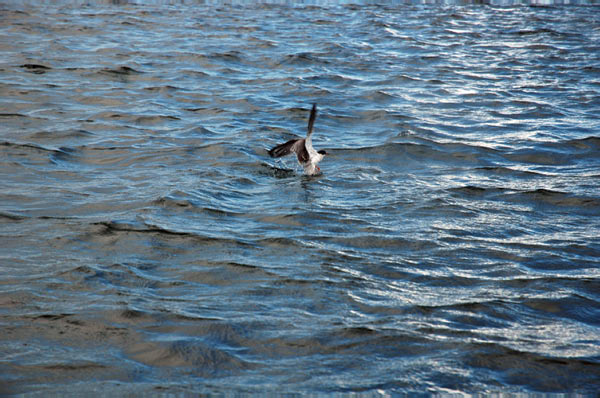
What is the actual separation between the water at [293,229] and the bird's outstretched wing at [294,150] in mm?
329

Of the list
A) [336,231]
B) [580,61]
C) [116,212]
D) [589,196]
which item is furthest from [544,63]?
[116,212]

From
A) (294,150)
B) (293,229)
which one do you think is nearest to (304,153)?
(294,150)

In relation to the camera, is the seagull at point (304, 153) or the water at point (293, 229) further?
the seagull at point (304, 153)

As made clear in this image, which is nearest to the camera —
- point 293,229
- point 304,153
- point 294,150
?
point 293,229

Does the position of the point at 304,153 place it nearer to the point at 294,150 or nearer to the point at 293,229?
the point at 294,150

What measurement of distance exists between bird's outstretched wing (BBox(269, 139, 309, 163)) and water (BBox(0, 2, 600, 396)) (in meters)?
→ 0.33

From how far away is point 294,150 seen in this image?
834cm

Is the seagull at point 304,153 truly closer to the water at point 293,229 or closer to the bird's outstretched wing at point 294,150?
the bird's outstretched wing at point 294,150

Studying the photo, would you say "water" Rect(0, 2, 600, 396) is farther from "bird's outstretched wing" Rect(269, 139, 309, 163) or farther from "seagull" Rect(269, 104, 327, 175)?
"bird's outstretched wing" Rect(269, 139, 309, 163)

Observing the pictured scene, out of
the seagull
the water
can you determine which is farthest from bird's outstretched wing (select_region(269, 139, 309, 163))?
the water

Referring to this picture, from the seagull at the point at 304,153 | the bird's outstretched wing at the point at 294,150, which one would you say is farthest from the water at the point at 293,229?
the bird's outstretched wing at the point at 294,150

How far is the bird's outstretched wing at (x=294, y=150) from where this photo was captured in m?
8.21

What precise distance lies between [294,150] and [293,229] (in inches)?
71.4

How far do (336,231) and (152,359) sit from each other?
2829 millimetres
